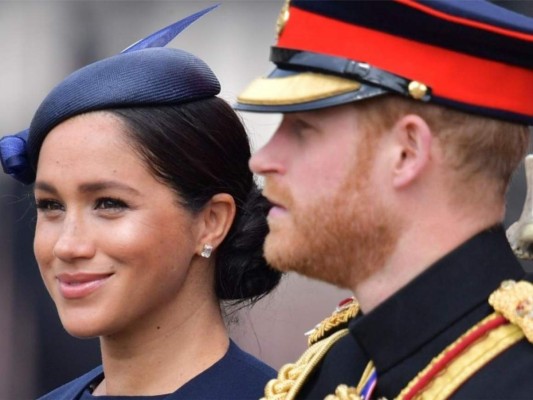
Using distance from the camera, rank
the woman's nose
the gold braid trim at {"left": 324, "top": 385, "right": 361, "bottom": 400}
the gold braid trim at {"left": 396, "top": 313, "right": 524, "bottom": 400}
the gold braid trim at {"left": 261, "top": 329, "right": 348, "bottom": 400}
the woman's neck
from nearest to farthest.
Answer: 1. the gold braid trim at {"left": 396, "top": 313, "right": 524, "bottom": 400}
2. the gold braid trim at {"left": 324, "top": 385, "right": 361, "bottom": 400}
3. the gold braid trim at {"left": 261, "top": 329, "right": 348, "bottom": 400}
4. the woman's nose
5. the woman's neck

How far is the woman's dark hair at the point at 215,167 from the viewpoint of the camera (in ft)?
9.36

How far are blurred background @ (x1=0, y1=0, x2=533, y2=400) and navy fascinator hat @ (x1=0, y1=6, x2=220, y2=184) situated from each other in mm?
1292

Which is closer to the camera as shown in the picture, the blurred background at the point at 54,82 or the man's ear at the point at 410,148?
the man's ear at the point at 410,148

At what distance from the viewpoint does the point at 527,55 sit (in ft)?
7.56

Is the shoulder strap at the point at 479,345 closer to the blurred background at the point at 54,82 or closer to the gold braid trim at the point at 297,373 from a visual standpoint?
the gold braid trim at the point at 297,373

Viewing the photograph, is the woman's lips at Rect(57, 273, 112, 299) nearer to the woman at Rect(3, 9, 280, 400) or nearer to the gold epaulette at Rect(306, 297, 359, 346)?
the woman at Rect(3, 9, 280, 400)

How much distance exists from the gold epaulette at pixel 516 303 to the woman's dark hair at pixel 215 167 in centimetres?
89

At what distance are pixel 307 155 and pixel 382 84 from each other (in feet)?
0.60

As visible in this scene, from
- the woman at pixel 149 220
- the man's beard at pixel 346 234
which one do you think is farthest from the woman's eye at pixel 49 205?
the man's beard at pixel 346 234

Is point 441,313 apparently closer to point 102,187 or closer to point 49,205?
point 102,187

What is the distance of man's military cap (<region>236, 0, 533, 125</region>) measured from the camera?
2.22 metres

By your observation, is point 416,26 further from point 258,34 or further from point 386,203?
point 258,34

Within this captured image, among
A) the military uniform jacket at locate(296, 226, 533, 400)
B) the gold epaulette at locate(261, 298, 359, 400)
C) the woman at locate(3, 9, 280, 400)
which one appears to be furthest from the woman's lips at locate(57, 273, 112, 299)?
the military uniform jacket at locate(296, 226, 533, 400)

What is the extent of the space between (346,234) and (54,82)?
288 centimetres
